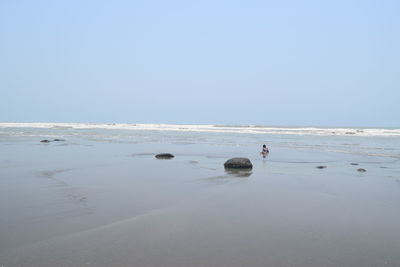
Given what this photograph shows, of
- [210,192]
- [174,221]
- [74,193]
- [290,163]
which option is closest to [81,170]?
[74,193]

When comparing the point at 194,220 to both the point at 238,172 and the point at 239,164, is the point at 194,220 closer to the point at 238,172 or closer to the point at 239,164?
the point at 238,172

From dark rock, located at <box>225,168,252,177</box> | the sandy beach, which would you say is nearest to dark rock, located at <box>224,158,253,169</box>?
dark rock, located at <box>225,168,252,177</box>

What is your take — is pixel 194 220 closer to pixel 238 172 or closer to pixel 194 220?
pixel 194 220

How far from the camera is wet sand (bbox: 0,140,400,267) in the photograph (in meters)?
5.34

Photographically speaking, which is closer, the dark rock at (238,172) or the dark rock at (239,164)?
the dark rock at (238,172)

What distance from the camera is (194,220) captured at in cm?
734

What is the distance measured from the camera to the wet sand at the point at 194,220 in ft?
17.5

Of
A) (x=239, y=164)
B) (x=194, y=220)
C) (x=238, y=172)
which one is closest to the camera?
(x=194, y=220)

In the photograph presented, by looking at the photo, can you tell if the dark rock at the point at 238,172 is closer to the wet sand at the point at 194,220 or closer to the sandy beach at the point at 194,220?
the sandy beach at the point at 194,220

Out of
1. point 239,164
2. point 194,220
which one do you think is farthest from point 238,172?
point 194,220

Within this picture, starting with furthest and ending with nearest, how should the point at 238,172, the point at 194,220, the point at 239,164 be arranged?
the point at 239,164
the point at 238,172
the point at 194,220

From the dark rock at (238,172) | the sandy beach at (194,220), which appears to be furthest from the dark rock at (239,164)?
the sandy beach at (194,220)

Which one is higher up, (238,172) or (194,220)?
(194,220)

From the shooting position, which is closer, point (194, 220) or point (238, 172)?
point (194, 220)
